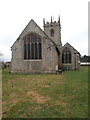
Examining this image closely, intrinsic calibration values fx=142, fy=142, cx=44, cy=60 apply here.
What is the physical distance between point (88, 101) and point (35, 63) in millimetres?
19343

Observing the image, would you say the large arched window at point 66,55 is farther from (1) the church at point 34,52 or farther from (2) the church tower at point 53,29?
(1) the church at point 34,52

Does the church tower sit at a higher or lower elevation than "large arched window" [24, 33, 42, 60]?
higher

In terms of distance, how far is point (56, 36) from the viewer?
147 ft

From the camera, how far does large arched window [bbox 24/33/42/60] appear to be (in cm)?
2746

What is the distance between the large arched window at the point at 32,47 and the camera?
2746 centimetres

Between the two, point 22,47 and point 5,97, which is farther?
point 22,47

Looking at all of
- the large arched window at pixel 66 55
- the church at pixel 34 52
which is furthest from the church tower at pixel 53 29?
the church at pixel 34 52

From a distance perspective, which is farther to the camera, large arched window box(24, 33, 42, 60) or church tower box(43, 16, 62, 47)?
church tower box(43, 16, 62, 47)

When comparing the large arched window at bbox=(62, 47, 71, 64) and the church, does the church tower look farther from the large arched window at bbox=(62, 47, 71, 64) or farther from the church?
the church

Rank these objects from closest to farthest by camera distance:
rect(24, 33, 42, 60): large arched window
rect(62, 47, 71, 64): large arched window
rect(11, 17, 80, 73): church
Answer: rect(11, 17, 80, 73): church → rect(24, 33, 42, 60): large arched window → rect(62, 47, 71, 64): large arched window

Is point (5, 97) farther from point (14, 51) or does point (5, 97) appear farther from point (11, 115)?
point (14, 51)

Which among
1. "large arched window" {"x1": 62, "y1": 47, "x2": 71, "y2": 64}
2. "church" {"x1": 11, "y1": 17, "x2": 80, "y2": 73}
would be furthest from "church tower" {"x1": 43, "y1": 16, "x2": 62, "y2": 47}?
"church" {"x1": 11, "y1": 17, "x2": 80, "y2": 73}

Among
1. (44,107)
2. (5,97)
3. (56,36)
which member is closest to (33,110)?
(44,107)

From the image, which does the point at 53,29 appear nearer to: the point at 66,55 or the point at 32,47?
the point at 66,55
